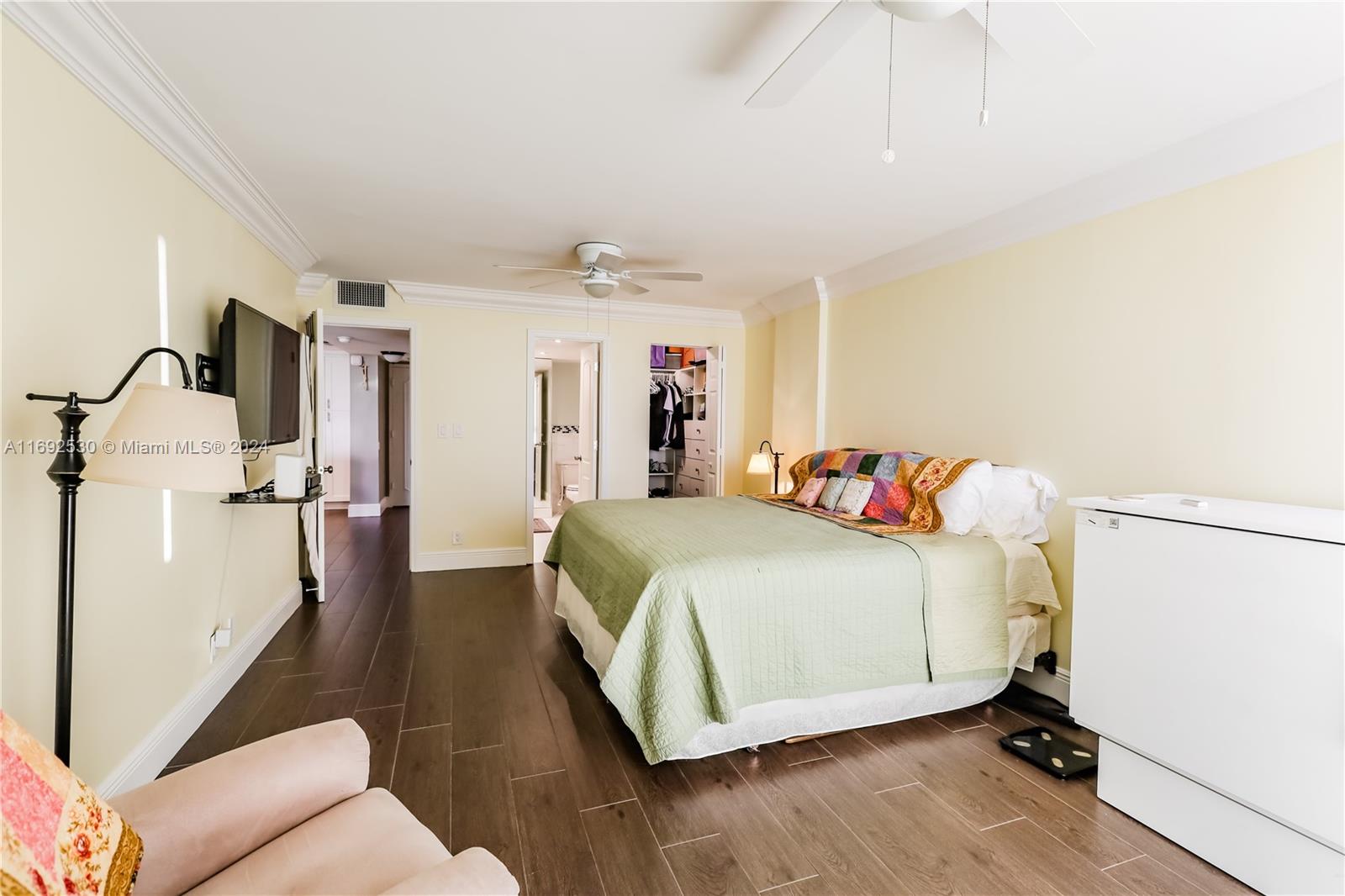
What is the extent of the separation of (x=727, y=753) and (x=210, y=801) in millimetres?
1717

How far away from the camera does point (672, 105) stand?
6.77 feet

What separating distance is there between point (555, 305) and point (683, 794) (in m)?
4.07

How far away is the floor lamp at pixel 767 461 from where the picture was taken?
5.05 m

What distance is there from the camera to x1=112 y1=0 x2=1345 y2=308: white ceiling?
5.42 ft

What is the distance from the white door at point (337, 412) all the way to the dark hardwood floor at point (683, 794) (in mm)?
5083

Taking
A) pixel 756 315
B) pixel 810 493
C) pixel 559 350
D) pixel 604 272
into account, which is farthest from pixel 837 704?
pixel 559 350

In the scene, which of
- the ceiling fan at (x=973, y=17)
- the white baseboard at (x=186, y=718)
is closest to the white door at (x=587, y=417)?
the white baseboard at (x=186, y=718)

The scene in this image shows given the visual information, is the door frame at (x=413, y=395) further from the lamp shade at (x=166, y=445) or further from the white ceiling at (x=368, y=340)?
the lamp shade at (x=166, y=445)

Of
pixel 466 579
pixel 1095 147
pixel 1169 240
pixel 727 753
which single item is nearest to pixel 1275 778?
pixel 727 753

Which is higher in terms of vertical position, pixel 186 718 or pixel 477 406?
pixel 477 406

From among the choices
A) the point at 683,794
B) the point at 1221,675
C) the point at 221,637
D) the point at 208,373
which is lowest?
the point at 683,794

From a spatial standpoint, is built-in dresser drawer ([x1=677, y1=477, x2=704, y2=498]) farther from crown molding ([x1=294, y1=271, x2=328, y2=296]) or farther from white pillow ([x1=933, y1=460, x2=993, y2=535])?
crown molding ([x1=294, y1=271, x2=328, y2=296])

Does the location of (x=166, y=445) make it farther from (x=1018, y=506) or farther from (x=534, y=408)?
(x=534, y=408)

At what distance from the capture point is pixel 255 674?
299 cm
